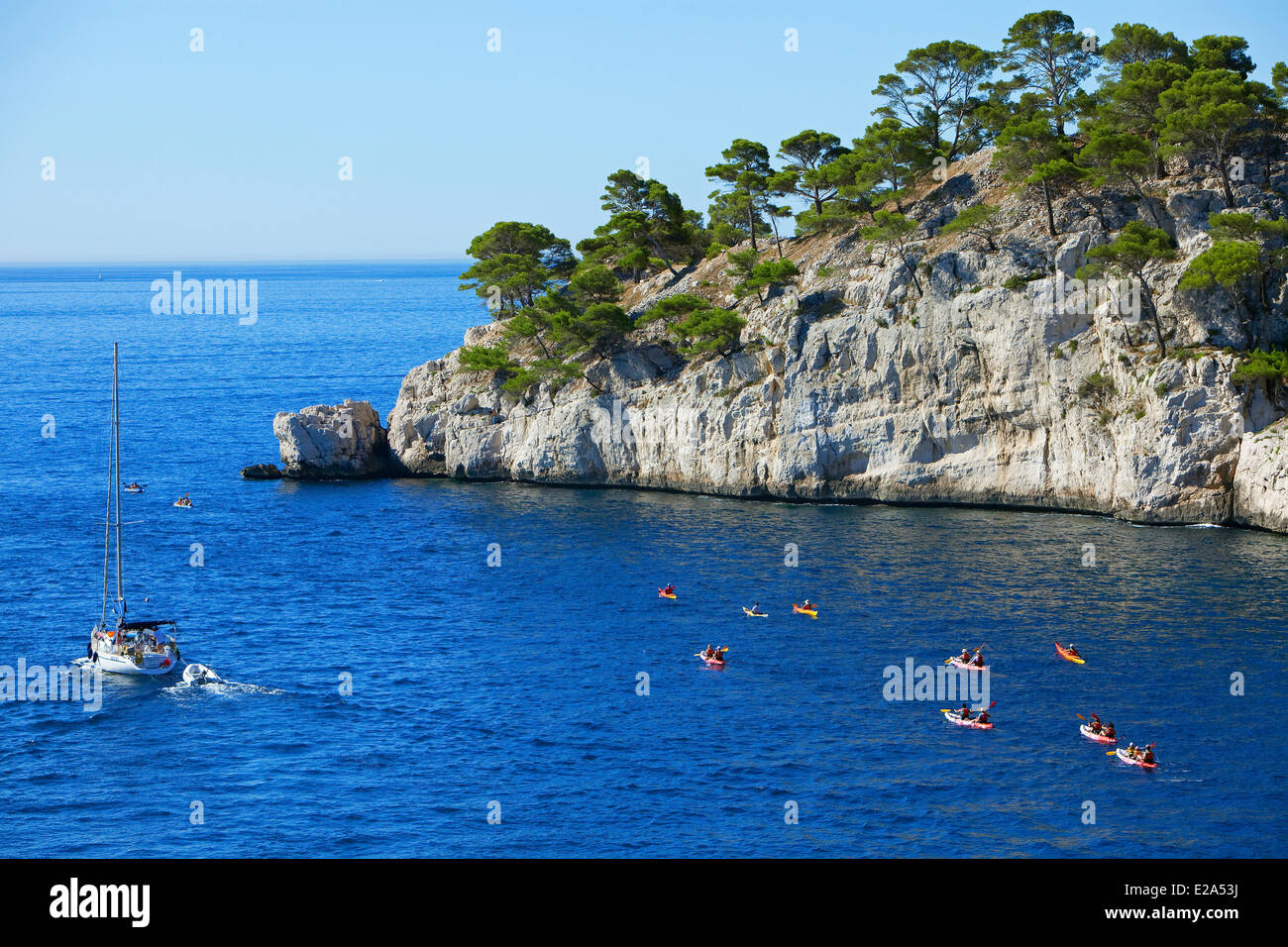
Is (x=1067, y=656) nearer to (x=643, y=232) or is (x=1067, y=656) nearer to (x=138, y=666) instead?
(x=138, y=666)

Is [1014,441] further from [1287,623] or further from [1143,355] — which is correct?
[1287,623]

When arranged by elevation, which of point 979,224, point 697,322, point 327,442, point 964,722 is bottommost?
point 964,722

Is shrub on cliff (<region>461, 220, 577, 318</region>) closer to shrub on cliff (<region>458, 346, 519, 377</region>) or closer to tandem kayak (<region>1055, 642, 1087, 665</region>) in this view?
shrub on cliff (<region>458, 346, 519, 377</region>)

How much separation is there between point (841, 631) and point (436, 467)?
5622 cm

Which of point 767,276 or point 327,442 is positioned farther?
point 327,442

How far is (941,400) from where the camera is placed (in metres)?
89.5

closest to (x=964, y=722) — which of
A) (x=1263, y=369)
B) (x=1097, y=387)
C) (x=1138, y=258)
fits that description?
(x=1097, y=387)

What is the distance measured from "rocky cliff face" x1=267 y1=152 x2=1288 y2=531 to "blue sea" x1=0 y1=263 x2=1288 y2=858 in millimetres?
3605

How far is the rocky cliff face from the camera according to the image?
79562mm

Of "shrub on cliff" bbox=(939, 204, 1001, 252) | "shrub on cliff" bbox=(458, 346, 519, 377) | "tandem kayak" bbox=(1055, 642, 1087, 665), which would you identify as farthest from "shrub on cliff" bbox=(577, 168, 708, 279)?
"tandem kayak" bbox=(1055, 642, 1087, 665)

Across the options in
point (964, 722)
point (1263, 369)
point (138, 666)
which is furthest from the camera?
point (1263, 369)

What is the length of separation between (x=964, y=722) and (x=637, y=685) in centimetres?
1608

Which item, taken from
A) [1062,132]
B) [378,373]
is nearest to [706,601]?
[1062,132]

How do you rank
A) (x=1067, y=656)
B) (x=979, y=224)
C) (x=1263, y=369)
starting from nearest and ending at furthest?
(x=1067, y=656), (x=1263, y=369), (x=979, y=224)
